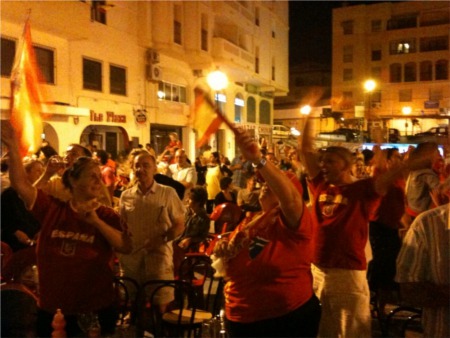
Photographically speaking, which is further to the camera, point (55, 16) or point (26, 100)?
point (55, 16)

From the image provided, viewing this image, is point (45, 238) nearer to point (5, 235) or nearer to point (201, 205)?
point (5, 235)

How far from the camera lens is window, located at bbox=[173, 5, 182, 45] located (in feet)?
71.1

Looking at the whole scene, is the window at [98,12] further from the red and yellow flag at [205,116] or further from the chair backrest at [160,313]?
the red and yellow flag at [205,116]

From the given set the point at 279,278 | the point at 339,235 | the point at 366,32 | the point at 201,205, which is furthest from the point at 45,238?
the point at 366,32

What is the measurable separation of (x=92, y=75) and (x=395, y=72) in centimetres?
4281

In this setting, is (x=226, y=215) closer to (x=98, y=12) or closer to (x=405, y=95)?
(x=98, y=12)

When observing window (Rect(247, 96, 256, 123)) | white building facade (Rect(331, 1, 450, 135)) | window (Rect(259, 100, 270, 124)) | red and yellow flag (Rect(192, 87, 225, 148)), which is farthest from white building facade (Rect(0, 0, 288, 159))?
white building facade (Rect(331, 1, 450, 135))

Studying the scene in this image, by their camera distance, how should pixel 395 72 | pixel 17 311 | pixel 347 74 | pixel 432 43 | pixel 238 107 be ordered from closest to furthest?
pixel 17 311 < pixel 238 107 < pixel 432 43 < pixel 395 72 < pixel 347 74

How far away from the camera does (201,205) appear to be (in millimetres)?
6082

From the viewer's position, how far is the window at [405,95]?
51031 millimetres

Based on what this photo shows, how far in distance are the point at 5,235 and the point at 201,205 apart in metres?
2.42

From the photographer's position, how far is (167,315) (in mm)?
4414

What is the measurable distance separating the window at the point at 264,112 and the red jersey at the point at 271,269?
101 ft

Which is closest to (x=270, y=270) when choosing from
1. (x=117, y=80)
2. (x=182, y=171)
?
(x=182, y=171)
